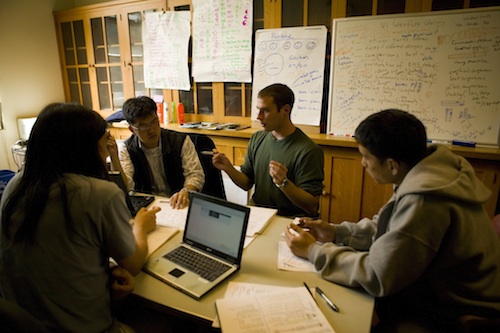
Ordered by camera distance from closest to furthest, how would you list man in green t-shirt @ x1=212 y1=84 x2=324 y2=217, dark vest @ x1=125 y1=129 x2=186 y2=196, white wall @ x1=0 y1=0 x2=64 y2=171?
man in green t-shirt @ x1=212 y1=84 x2=324 y2=217 < dark vest @ x1=125 y1=129 x2=186 y2=196 < white wall @ x1=0 y1=0 x2=64 y2=171

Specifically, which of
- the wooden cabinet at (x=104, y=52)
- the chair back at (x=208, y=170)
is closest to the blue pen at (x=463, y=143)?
the chair back at (x=208, y=170)

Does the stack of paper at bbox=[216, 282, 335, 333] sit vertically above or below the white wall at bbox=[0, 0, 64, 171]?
below

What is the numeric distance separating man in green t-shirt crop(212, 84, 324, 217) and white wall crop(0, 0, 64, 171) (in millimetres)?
3264

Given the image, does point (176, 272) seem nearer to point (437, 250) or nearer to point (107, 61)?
point (437, 250)

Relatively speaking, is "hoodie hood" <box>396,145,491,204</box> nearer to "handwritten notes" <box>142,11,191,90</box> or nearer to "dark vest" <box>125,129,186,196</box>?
"dark vest" <box>125,129,186,196</box>

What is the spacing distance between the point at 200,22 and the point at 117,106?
1620 mm

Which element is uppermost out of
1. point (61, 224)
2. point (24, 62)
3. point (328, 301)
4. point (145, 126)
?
point (24, 62)

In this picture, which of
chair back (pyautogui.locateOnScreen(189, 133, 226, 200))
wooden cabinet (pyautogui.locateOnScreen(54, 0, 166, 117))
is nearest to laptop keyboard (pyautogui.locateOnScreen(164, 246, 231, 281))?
chair back (pyautogui.locateOnScreen(189, 133, 226, 200))

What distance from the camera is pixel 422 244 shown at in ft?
3.20

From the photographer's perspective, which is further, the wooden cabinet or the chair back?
the wooden cabinet

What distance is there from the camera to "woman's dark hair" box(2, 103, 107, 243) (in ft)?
2.95

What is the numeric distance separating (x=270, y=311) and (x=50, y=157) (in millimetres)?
761

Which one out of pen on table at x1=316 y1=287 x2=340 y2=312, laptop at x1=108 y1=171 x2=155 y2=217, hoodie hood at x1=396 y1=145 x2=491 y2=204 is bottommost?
pen on table at x1=316 y1=287 x2=340 y2=312

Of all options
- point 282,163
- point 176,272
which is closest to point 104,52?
point 282,163
